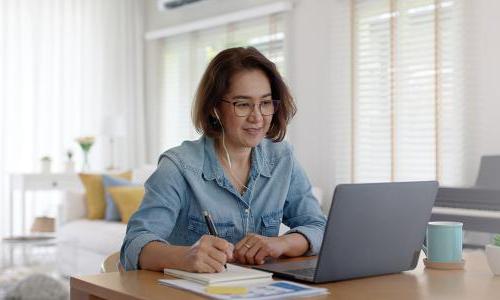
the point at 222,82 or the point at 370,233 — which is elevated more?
the point at 222,82

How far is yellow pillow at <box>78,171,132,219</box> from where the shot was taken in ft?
17.3

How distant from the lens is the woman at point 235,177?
1749 millimetres

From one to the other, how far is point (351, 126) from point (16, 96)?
2923 millimetres

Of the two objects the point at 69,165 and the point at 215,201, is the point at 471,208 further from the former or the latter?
the point at 69,165

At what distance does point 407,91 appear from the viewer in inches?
176

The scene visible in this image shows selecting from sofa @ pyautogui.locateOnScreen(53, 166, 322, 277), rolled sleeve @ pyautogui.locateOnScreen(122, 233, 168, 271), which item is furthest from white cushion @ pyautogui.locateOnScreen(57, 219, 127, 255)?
rolled sleeve @ pyautogui.locateOnScreen(122, 233, 168, 271)

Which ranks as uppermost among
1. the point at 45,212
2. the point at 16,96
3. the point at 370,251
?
the point at 16,96

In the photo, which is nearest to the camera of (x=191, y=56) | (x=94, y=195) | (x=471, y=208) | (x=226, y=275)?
(x=226, y=275)

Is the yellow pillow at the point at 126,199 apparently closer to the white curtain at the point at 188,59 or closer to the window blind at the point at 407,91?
the white curtain at the point at 188,59

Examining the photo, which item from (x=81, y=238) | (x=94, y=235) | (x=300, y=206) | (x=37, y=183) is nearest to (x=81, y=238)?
(x=81, y=238)

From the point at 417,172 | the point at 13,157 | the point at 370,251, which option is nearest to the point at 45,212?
the point at 13,157

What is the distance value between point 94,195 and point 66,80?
1.54m

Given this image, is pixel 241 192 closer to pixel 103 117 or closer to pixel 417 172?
pixel 417 172

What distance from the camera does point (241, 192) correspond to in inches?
74.9
